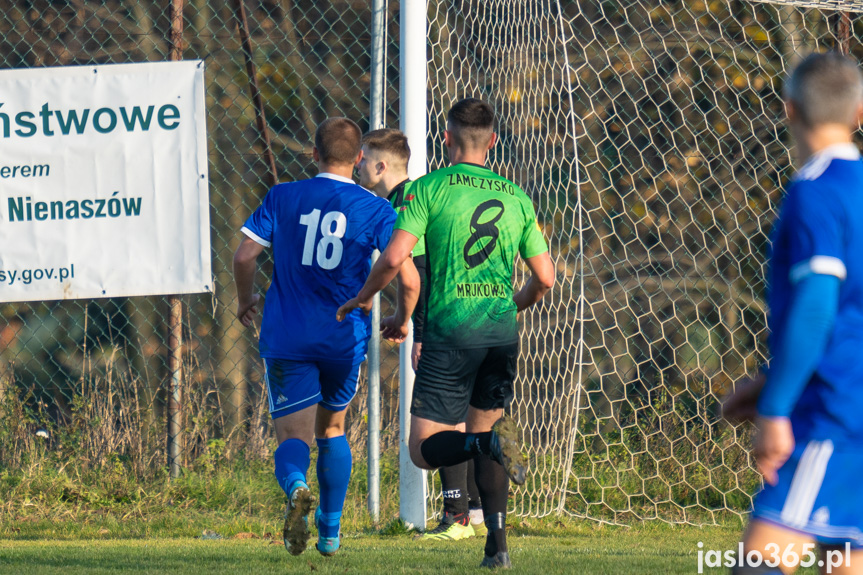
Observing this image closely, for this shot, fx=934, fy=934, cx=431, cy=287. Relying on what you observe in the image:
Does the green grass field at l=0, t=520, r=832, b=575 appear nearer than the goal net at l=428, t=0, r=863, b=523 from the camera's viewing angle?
Yes

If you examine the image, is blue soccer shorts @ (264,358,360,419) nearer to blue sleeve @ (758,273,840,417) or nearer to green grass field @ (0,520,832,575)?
green grass field @ (0,520,832,575)

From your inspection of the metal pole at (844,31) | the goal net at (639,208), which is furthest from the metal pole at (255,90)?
the metal pole at (844,31)

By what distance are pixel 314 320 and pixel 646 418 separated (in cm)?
299

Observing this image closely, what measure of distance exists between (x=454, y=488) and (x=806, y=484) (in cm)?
305

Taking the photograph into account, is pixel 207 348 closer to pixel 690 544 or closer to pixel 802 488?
pixel 690 544

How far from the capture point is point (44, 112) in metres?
5.57

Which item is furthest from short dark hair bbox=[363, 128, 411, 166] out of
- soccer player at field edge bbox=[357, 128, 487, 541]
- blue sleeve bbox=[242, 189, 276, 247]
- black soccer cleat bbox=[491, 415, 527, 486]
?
black soccer cleat bbox=[491, 415, 527, 486]

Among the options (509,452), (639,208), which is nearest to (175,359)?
(509,452)

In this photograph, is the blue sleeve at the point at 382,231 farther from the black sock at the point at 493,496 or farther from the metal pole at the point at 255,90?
the metal pole at the point at 255,90

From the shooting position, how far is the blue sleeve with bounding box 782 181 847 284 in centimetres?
183

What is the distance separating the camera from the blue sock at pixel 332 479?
3.96 m

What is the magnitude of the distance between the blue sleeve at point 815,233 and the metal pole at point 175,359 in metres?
4.35

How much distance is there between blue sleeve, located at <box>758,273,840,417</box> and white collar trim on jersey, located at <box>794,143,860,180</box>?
0.76 ft

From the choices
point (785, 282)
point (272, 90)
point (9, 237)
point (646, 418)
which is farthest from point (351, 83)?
point (785, 282)
